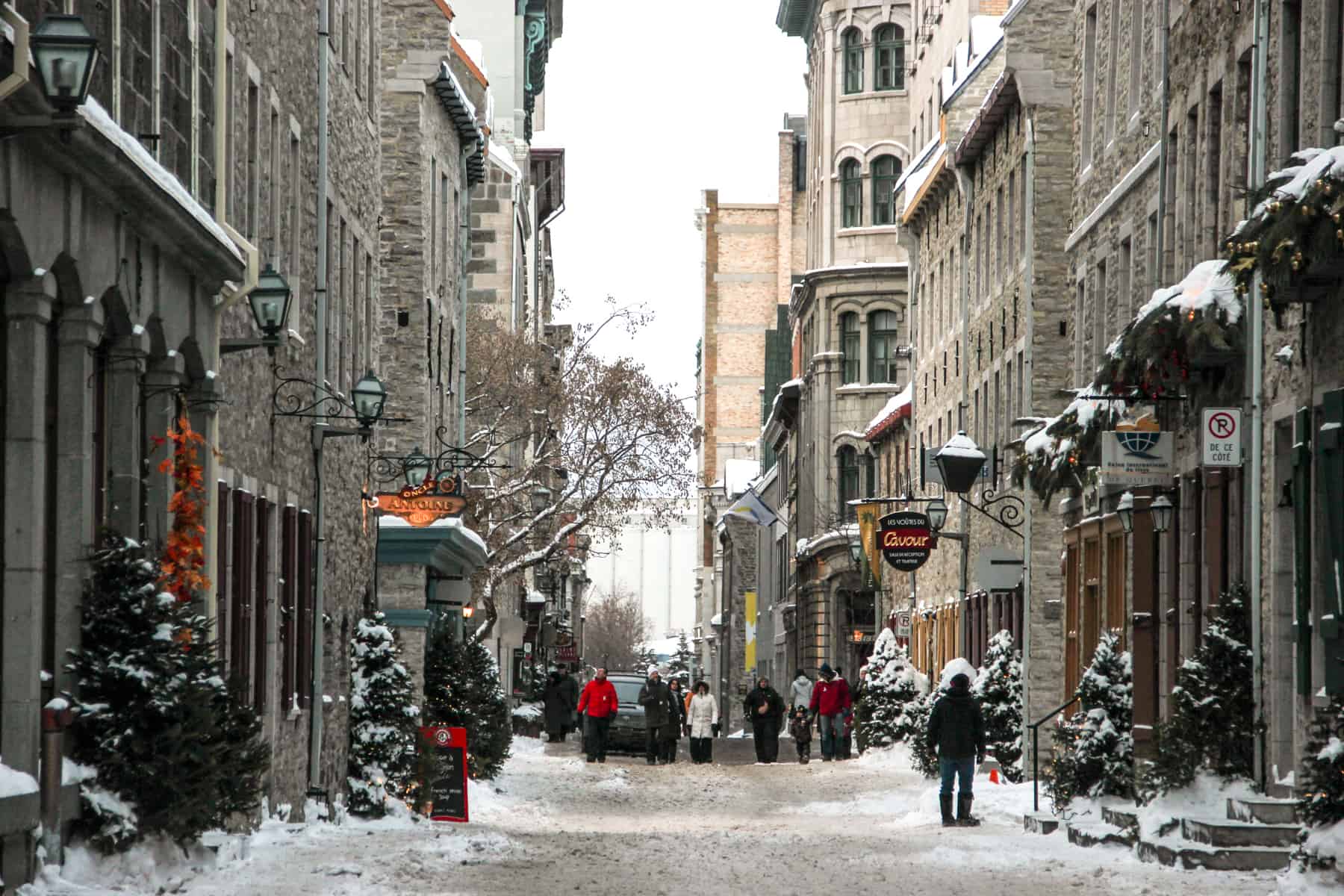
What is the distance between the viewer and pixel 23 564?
1345 centimetres

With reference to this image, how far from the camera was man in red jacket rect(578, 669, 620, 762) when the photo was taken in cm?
4269

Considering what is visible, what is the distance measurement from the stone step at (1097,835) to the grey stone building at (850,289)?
47091 mm

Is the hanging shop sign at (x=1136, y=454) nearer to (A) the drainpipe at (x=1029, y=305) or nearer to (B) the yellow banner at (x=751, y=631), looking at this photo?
(A) the drainpipe at (x=1029, y=305)

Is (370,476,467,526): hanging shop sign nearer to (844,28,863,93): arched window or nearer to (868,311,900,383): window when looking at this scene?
(868,311,900,383): window

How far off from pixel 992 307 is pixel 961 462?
922 cm

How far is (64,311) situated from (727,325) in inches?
4512

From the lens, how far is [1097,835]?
20.5 m

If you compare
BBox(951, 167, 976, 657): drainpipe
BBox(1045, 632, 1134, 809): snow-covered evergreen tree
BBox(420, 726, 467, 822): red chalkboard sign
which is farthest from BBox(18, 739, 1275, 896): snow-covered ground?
BBox(951, 167, 976, 657): drainpipe

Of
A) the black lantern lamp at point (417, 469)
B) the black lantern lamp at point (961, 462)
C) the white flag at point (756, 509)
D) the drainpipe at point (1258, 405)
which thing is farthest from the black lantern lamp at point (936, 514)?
the white flag at point (756, 509)

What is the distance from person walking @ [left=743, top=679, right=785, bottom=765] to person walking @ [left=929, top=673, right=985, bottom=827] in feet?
67.7

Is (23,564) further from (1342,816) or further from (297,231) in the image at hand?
(297,231)

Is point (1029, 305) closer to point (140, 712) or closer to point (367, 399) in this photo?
point (367, 399)

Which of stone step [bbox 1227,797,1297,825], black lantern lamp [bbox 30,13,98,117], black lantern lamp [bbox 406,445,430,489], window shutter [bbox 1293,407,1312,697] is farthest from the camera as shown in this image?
black lantern lamp [bbox 406,445,430,489]

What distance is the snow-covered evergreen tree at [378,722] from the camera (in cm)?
2470
